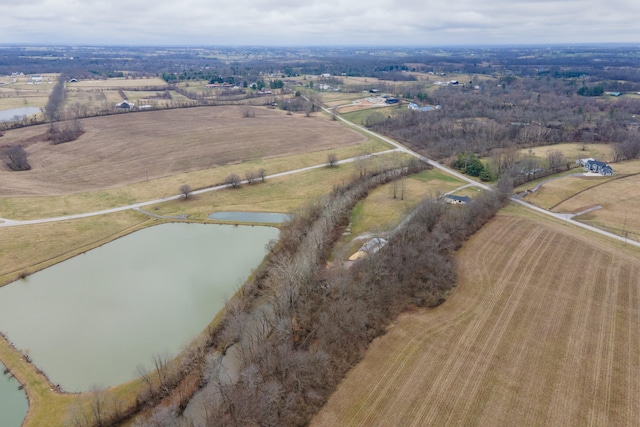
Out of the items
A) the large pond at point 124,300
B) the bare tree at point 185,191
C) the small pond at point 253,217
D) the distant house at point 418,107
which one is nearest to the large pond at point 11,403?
the large pond at point 124,300

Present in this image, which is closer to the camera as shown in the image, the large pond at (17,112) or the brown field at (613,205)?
the brown field at (613,205)

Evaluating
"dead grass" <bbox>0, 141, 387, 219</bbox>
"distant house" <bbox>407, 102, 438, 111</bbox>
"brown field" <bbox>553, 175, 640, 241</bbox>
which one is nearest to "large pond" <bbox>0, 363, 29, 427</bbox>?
"dead grass" <bbox>0, 141, 387, 219</bbox>

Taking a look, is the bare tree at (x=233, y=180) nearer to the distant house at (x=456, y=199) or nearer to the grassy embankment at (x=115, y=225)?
the grassy embankment at (x=115, y=225)

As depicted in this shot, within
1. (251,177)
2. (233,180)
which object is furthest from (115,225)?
(251,177)

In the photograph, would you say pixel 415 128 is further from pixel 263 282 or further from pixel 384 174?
pixel 263 282

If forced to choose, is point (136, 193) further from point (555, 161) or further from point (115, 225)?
point (555, 161)

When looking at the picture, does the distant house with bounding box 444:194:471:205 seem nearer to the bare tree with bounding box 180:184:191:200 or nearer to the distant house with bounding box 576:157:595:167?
the distant house with bounding box 576:157:595:167

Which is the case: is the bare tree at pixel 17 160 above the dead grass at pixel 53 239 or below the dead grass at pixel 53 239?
above
